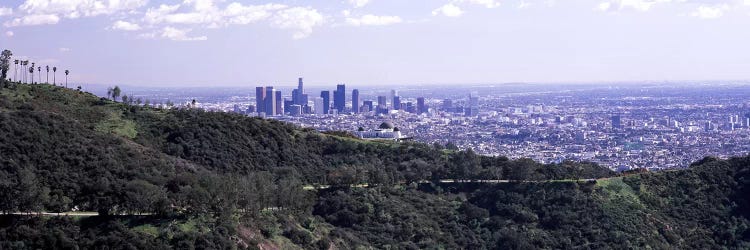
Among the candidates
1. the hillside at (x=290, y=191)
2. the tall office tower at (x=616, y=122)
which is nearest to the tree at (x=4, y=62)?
the hillside at (x=290, y=191)

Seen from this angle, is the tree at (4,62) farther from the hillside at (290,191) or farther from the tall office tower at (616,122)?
the tall office tower at (616,122)

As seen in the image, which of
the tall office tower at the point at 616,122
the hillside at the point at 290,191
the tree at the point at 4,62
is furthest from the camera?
the tall office tower at the point at 616,122

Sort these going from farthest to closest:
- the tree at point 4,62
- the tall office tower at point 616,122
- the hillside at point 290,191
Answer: the tall office tower at point 616,122
the tree at point 4,62
the hillside at point 290,191

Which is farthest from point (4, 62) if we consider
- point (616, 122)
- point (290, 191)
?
point (616, 122)

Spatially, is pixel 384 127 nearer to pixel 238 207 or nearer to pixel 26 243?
pixel 238 207

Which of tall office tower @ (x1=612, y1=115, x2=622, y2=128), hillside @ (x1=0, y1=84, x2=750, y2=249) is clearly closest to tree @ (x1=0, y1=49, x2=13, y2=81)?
hillside @ (x1=0, y1=84, x2=750, y2=249)

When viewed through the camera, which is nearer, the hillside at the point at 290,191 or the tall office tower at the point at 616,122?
the hillside at the point at 290,191

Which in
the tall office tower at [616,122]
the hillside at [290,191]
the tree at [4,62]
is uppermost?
the tree at [4,62]

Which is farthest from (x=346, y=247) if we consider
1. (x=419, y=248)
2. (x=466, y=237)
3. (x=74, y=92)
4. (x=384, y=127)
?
(x=384, y=127)

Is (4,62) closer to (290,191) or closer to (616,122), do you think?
(290,191)
